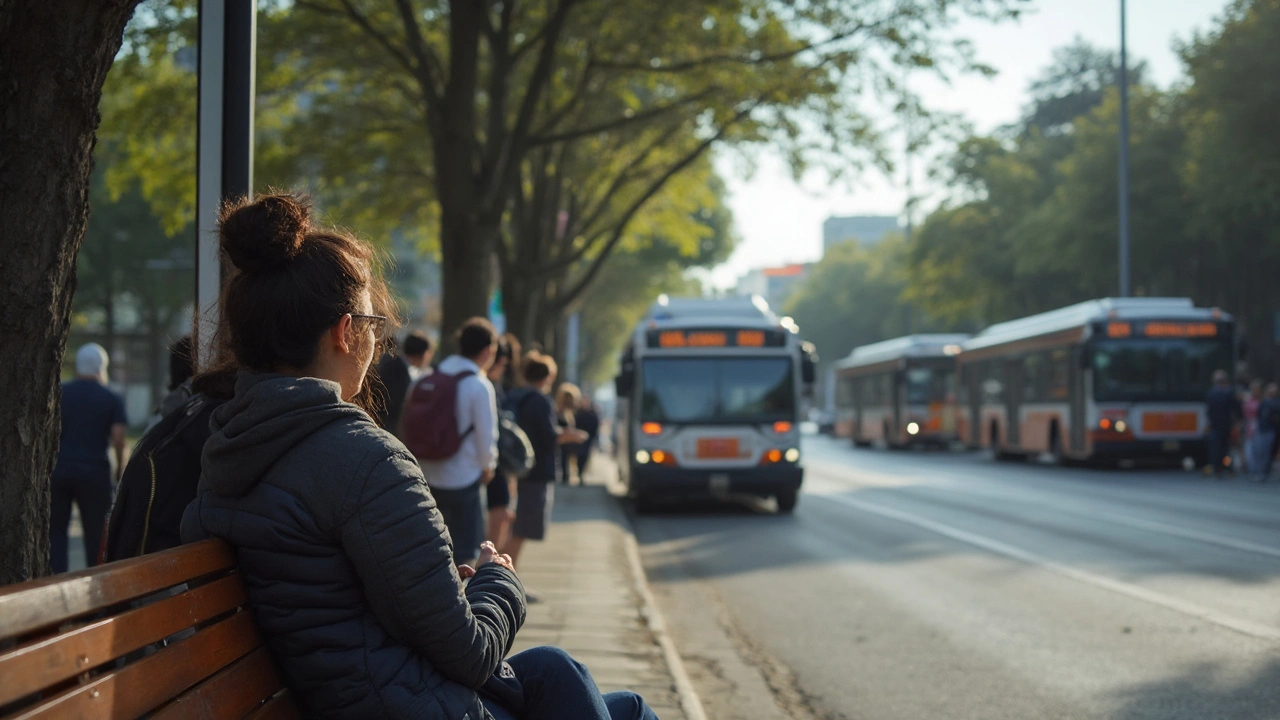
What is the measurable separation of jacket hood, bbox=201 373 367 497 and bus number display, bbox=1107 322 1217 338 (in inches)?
1017

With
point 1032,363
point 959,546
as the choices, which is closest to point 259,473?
point 959,546

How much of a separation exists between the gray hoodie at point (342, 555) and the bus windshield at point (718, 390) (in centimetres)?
1648

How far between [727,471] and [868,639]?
399 inches

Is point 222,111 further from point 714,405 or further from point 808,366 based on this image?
point 808,366

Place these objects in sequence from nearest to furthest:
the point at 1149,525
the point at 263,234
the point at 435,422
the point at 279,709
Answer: the point at 263,234
the point at 279,709
the point at 435,422
the point at 1149,525

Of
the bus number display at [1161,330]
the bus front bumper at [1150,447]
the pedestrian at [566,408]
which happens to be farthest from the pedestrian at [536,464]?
the bus number display at [1161,330]

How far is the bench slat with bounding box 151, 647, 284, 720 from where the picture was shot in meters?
2.59

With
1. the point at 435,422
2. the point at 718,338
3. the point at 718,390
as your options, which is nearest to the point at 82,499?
the point at 435,422

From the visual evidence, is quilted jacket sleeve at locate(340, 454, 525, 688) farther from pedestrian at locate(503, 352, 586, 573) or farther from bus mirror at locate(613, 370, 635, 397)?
bus mirror at locate(613, 370, 635, 397)

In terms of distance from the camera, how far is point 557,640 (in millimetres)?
7938

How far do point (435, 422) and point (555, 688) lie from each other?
5.25 meters

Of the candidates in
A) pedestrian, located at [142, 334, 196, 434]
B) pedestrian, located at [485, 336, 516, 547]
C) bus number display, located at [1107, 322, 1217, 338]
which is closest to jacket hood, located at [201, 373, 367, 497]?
pedestrian, located at [142, 334, 196, 434]

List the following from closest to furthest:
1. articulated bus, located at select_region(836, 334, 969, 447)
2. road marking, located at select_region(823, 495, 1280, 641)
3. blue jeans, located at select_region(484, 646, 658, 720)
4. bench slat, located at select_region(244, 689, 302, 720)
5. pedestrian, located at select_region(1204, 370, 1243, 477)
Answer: bench slat, located at select_region(244, 689, 302, 720), blue jeans, located at select_region(484, 646, 658, 720), road marking, located at select_region(823, 495, 1280, 641), pedestrian, located at select_region(1204, 370, 1243, 477), articulated bus, located at select_region(836, 334, 969, 447)

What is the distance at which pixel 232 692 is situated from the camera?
9.15 ft
